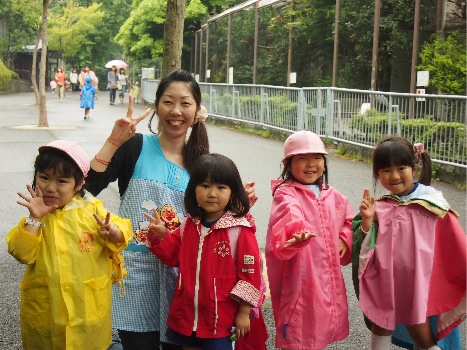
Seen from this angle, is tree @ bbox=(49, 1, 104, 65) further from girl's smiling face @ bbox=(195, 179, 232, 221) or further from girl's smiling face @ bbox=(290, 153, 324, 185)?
girl's smiling face @ bbox=(195, 179, 232, 221)

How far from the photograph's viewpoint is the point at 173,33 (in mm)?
5855

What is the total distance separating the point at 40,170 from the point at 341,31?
13526 millimetres

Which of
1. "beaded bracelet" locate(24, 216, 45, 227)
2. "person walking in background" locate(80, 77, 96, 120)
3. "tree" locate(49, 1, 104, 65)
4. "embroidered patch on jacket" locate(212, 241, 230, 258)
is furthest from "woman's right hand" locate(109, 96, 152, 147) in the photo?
"tree" locate(49, 1, 104, 65)

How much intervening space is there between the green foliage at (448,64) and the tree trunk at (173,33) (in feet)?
23.8

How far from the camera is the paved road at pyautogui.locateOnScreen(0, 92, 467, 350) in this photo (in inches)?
197

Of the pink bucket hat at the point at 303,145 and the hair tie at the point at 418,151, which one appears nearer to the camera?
the pink bucket hat at the point at 303,145

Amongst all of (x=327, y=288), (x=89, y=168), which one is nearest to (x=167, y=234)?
(x=89, y=168)

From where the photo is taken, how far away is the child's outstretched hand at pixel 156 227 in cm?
319

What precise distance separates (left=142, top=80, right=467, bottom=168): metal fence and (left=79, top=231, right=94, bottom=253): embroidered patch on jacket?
758 cm

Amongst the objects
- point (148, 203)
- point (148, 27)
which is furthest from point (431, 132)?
point (148, 27)

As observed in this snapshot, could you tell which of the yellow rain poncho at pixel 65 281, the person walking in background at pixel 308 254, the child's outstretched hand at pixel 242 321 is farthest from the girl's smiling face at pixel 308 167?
the yellow rain poncho at pixel 65 281

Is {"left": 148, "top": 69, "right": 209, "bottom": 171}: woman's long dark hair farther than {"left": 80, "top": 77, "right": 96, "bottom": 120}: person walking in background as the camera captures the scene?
No

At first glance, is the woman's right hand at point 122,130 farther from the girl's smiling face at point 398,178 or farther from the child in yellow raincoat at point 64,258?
the girl's smiling face at point 398,178

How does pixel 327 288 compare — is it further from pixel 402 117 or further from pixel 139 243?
pixel 402 117
